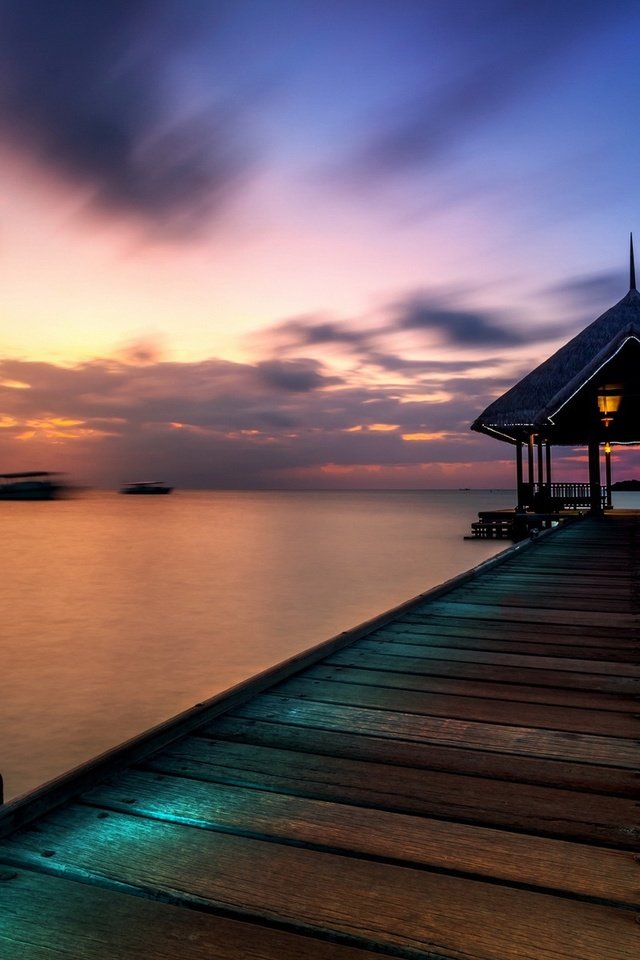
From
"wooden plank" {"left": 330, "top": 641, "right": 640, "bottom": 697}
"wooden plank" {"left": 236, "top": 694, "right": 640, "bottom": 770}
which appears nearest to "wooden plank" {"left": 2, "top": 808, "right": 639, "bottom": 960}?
"wooden plank" {"left": 236, "top": 694, "right": 640, "bottom": 770}

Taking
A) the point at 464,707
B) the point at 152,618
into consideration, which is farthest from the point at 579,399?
the point at 464,707

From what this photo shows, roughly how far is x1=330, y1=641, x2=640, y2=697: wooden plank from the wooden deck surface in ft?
0.10

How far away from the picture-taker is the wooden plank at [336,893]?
133 centimetres

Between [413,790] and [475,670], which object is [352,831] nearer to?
[413,790]

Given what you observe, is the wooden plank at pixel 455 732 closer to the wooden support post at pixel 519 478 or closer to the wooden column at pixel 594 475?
the wooden column at pixel 594 475

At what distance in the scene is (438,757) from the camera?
2.29m

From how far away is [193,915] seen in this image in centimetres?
140

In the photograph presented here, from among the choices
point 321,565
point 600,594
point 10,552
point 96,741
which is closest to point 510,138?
point 600,594

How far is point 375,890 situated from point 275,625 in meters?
12.3

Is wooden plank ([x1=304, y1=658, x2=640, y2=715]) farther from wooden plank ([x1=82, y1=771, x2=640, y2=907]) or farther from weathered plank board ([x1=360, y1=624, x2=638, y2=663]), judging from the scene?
wooden plank ([x1=82, y1=771, x2=640, y2=907])

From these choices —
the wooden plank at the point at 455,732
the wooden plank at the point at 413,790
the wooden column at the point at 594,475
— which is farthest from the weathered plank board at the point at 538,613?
the wooden column at the point at 594,475

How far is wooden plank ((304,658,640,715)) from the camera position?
9.53 feet

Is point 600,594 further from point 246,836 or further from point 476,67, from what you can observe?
point 476,67

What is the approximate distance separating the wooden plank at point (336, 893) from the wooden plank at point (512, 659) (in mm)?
1913
